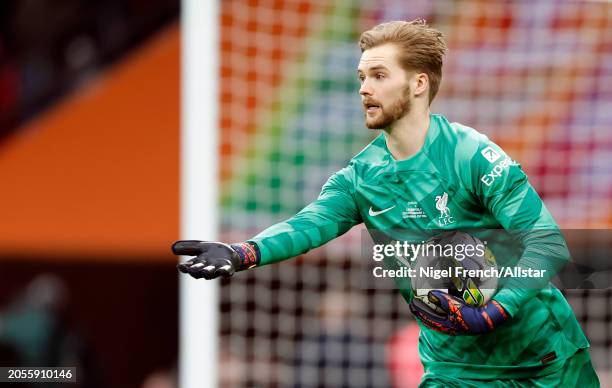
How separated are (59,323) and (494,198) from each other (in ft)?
19.1

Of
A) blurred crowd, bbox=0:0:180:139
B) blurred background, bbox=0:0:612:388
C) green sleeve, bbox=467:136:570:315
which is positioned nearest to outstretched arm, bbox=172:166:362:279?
green sleeve, bbox=467:136:570:315

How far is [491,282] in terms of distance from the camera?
3.03 metres

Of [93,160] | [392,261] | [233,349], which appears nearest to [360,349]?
[233,349]

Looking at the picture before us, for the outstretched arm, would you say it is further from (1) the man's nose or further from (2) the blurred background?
(2) the blurred background

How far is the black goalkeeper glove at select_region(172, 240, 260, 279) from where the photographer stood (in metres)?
2.86

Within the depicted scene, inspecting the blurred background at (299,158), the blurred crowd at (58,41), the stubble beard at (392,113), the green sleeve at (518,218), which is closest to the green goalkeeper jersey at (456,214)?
the green sleeve at (518,218)

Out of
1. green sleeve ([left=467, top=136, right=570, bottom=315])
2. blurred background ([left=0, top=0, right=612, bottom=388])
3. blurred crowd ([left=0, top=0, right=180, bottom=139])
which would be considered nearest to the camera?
green sleeve ([left=467, top=136, right=570, bottom=315])

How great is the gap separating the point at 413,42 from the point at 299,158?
3.89 metres

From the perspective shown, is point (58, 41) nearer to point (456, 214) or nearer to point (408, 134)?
point (408, 134)

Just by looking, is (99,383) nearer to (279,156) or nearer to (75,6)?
(279,156)

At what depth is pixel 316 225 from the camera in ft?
10.5

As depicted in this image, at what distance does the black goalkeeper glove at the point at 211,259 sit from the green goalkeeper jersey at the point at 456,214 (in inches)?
3.9

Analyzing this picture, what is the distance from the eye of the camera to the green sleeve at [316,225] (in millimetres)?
3107

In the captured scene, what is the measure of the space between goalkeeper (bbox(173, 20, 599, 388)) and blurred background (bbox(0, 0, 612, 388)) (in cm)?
298
